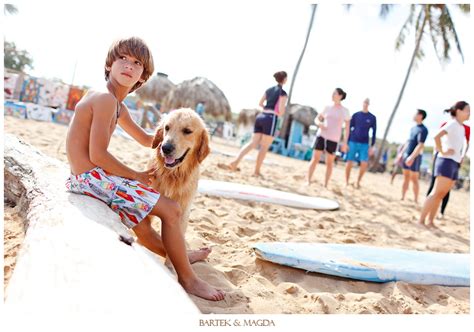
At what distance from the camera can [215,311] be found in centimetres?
198

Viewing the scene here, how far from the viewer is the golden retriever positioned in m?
2.49

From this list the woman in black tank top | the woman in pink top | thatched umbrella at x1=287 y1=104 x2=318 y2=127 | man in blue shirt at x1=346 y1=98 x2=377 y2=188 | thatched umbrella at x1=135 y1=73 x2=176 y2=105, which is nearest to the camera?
the woman in black tank top

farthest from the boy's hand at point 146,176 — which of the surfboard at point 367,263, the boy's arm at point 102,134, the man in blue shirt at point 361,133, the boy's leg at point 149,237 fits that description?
the man in blue shirt at point 361,133

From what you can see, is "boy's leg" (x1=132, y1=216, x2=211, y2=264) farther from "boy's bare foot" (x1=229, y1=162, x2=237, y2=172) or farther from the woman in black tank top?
"boy's bare foot" (x1=229, y1=162, x2=237, y2=172)

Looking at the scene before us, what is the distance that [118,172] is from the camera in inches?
85.2

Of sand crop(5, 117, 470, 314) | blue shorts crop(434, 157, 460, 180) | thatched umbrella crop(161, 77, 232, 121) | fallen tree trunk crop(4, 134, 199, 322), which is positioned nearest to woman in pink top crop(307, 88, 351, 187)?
sand crop(5, 117, 470, 314)

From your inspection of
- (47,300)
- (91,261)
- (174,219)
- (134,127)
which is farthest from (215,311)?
(134,127)

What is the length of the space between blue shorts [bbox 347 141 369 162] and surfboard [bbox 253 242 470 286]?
4448 mm

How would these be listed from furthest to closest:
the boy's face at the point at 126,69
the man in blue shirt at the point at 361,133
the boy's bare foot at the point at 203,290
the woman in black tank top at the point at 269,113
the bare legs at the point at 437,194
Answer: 1. the man in blue shirt at the point at 361,133
2. the woman in black tank top at the point at 269,113
3. the bare legs at the point at 437,194
4. the boy's face at the point at 126,69
5. the boy's bare foot at the point at 203,290

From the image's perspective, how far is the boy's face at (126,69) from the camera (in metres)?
2.19

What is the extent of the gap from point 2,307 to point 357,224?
3878 millimetres

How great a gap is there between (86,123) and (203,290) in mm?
1169

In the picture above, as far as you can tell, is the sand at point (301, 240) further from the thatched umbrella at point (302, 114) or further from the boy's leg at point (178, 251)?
the thatched umbrella at point (302, 114)

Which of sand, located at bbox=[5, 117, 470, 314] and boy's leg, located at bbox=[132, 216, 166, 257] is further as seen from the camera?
boy's leg, located at bbox=[132, 216, 166, 257]
